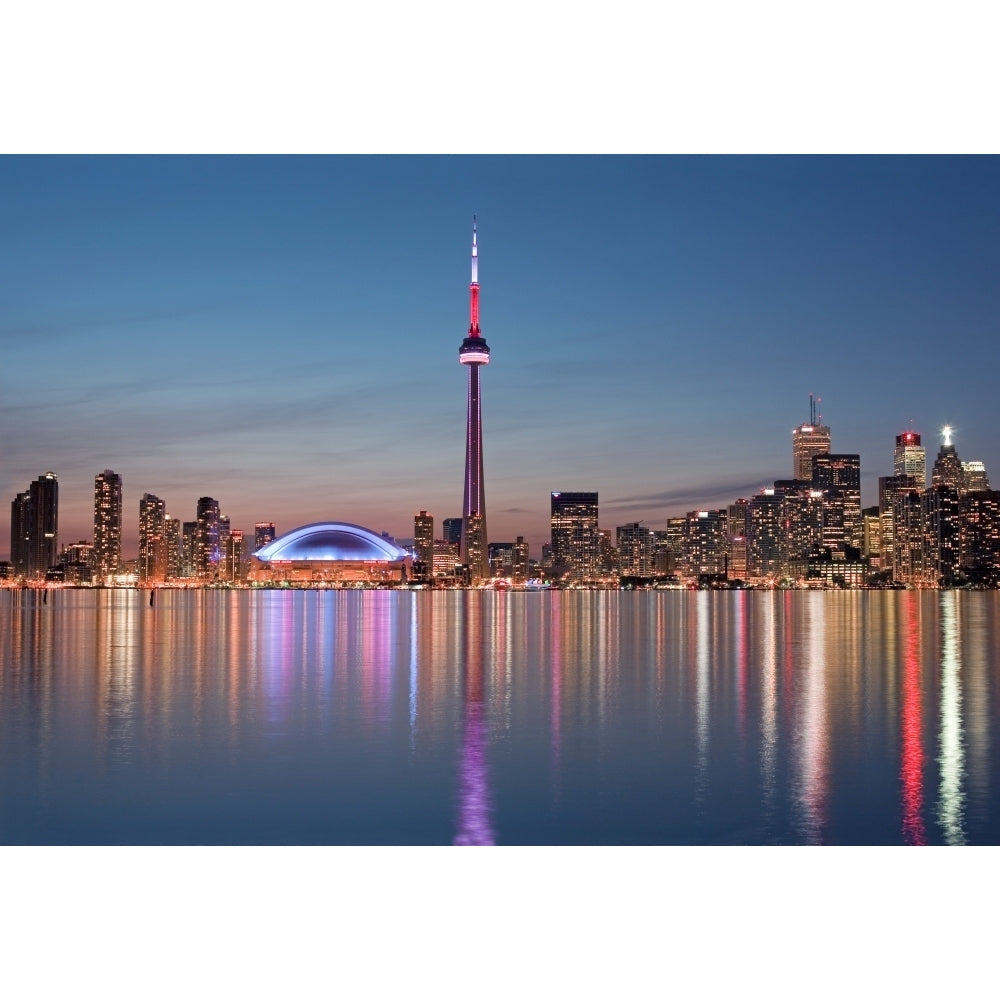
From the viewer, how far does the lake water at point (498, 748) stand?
12688mm

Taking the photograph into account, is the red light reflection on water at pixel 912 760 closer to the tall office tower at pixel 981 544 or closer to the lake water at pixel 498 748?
the lake water at pixel 498 748

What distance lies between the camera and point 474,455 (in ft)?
533

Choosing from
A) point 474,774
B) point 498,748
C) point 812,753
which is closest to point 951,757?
point 812,753

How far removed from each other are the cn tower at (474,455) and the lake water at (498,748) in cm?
12607

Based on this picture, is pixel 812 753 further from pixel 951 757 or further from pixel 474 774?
pixel 474 774

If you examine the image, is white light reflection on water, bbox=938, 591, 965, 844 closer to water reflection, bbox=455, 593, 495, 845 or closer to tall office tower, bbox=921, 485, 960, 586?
water reflection, bbox=455, 593, 495, 845

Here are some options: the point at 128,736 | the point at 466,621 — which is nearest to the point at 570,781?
the point at 128,736

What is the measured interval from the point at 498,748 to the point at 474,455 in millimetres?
145096

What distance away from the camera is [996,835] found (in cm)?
1200

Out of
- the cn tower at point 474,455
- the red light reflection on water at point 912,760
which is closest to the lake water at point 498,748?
the red light reflection on water at point 912,760
